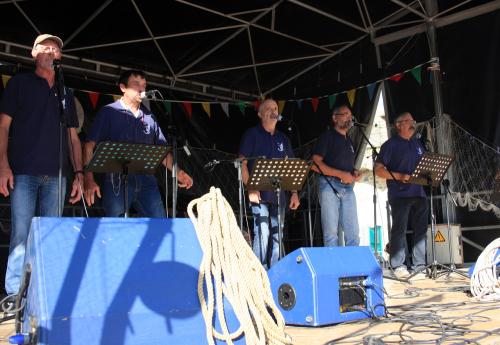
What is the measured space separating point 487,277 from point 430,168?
1.56 m

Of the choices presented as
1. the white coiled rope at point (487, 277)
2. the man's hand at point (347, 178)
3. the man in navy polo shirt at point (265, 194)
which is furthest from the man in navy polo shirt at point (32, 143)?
the white coiled rope at point (487, 277)

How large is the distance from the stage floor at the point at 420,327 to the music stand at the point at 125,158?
3.34 ft

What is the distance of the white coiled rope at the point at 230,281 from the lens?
200 centimetres

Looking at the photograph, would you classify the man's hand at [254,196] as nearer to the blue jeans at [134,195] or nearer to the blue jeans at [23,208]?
the blue jeans at [134,195]

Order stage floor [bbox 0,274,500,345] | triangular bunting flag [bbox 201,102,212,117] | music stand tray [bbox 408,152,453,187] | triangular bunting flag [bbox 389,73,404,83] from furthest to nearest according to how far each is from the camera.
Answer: triangular bunting flag [bbox 201,102,212,117] → triangular bunting flag [bbox 389,73,404,83] → music stand tray [bbox 408,152,453,187] → stage floor [bbox 0,274,500,345]

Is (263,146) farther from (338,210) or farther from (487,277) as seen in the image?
(487,277)

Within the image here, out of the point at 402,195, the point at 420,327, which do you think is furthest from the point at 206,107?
the point at 420,327

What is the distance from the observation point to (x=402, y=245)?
558 cm

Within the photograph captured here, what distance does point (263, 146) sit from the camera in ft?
15.1

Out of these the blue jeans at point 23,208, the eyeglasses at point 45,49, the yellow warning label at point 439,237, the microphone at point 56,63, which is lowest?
the yellow warning label at point 439,237

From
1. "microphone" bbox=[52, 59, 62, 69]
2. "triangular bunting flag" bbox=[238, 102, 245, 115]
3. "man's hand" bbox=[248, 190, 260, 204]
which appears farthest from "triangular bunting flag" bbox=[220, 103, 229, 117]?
"microphone" bbox=[52, 59, 62, 69]

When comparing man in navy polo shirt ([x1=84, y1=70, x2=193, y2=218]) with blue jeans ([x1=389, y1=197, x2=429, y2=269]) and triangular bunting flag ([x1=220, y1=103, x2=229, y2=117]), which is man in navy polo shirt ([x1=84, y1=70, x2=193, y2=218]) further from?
triangular bunting flag ([x1=220, y1=103, x2=229, y2=117])

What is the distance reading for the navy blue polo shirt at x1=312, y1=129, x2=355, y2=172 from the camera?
4930mm

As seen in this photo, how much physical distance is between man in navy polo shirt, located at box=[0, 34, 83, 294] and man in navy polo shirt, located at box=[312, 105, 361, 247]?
226cm
